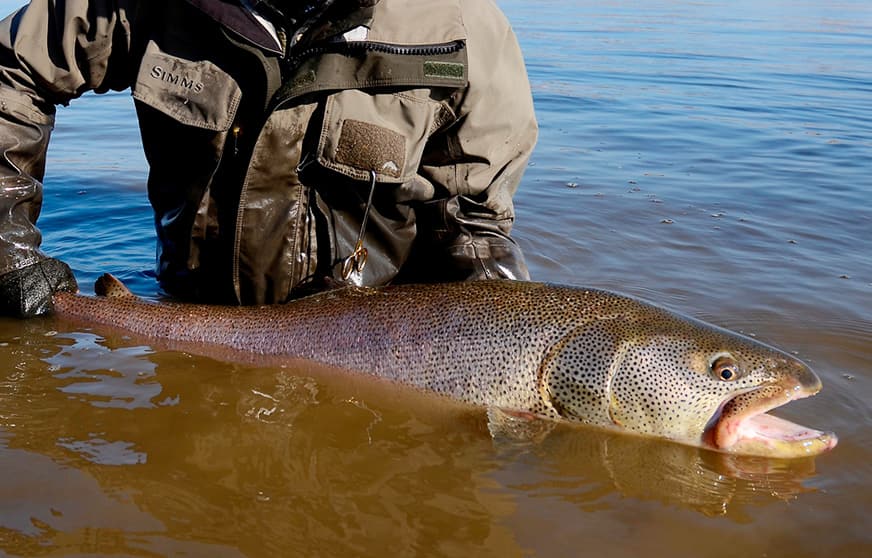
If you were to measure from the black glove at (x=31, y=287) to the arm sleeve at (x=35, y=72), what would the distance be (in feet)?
0.16

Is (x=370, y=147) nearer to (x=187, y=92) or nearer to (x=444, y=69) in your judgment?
(x=444, y=69)

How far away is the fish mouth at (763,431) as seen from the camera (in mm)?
3035

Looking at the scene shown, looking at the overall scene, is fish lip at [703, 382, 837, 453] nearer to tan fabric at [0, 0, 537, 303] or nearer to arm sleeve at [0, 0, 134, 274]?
tan fabric at [0, 0, 537, 303]

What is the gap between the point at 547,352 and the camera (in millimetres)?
3316

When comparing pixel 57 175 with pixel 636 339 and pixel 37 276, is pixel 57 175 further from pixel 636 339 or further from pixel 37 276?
pixel 636 339

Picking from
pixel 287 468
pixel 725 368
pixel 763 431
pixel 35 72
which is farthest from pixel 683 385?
pixel 35 72

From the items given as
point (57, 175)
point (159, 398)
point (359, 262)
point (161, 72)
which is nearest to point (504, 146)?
point (359, 262)

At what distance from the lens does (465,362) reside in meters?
3.36

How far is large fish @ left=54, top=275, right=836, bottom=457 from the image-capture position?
10.3ft

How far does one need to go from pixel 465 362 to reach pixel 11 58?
7.65 ft

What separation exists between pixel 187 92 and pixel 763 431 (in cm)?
264

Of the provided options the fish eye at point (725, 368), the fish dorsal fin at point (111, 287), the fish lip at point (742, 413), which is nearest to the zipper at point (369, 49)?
the fish dorsal fin at point (111, 287)

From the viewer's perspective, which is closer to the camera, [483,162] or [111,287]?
[111,287]

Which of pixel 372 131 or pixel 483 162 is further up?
pixel 372 131
